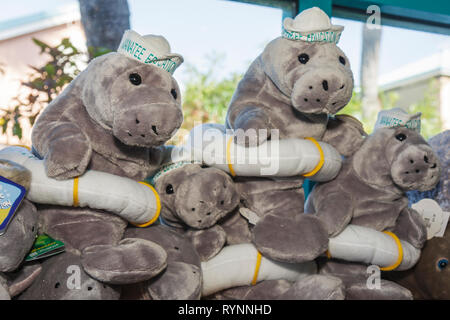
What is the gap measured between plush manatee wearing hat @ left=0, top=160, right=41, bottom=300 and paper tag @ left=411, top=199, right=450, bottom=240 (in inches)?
44.6

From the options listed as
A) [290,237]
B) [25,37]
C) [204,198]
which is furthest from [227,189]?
[25,37]

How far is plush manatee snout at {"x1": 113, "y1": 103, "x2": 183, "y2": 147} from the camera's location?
846 millimetres

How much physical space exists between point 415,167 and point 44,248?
95cm

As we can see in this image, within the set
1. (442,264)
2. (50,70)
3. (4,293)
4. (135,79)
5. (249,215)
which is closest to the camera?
(4,293)

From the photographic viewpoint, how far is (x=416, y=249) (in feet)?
3.91

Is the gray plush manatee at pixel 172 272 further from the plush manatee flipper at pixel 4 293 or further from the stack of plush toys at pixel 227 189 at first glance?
the plush manatee flipper at pixel 4 293

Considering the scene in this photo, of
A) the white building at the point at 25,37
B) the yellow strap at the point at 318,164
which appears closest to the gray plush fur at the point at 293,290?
the yellow strap at the point at 318,164

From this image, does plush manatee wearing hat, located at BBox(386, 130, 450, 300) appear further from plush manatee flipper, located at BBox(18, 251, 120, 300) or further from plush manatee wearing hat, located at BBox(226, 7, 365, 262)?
plush manatee flipper, located at BBox(18, 251, 120, 300)

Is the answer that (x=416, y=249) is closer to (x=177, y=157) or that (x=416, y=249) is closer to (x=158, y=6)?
(x=177, y=157)

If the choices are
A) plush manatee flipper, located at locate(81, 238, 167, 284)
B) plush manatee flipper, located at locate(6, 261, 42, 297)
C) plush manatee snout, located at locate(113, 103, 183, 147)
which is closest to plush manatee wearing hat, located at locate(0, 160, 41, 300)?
plush manatee flipper, located at locate(6, 261, 42, 297)

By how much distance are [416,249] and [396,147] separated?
0.32 m

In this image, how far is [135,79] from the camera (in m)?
0.89

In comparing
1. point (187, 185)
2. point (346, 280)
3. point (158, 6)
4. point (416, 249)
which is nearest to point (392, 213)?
point (416, 249)

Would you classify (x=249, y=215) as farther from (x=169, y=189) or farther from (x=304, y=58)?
(x=304, y=58)
